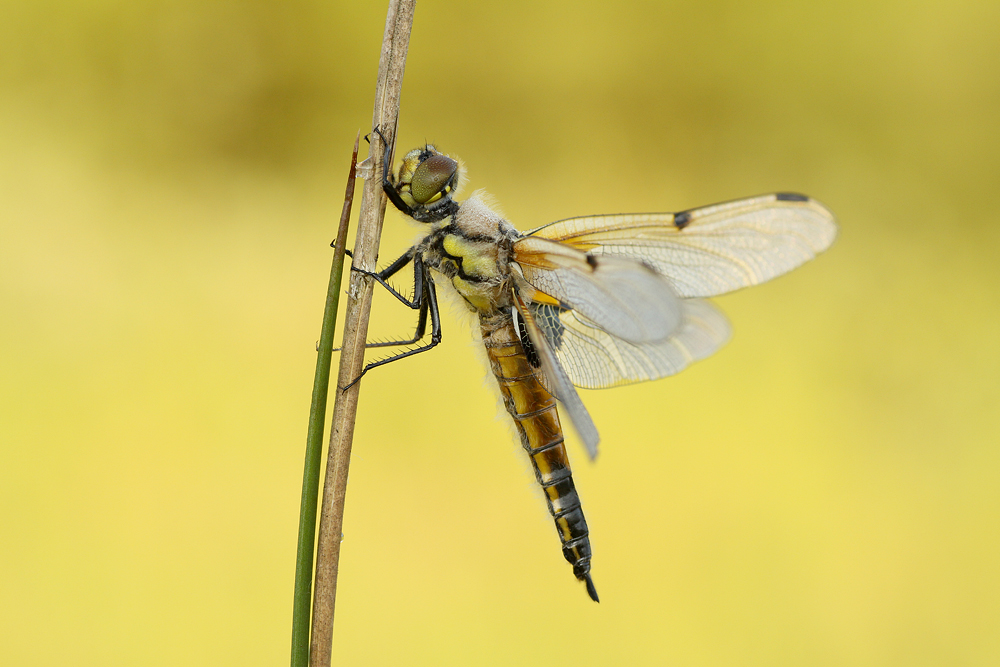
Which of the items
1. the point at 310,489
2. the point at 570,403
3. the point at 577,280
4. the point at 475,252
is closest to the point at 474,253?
the point at 475,252

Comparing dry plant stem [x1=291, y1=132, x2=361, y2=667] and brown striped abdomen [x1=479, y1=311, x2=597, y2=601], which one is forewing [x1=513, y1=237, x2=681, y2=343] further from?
dry plant stem [x1=291, y1=132, x2=361, y2=667]

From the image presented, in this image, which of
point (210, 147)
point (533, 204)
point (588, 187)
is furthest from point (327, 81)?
point (588, 187)

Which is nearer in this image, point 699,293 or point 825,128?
point 699,293

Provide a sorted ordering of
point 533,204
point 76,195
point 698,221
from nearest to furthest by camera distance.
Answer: point 698,221
point 76,195
point 533,204

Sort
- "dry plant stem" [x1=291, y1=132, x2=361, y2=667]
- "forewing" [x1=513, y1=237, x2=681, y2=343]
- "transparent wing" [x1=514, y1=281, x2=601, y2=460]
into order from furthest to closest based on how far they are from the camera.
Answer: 1. "forewing" [x1=513, y1=237, x2=681, y2=343]
2. "transparent wing" [x1=514, y1=281, x2=601, y2=460]
3. "dry plant stem" [x1=291, y1=132, x2=361, y2=667]

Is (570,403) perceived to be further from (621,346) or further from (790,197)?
(790,197)

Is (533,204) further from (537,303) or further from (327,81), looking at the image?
(537,303)

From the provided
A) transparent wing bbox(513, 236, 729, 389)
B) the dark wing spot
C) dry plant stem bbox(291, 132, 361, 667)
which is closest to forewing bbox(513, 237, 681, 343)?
transparent wing bbox(513, 236, 729, 389)
